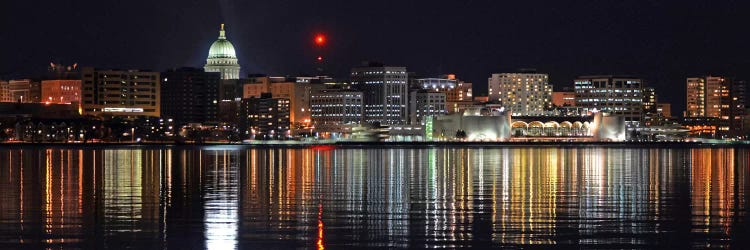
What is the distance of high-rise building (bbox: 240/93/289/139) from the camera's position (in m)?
180

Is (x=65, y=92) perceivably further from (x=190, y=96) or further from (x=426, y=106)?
(x=426, y=106)

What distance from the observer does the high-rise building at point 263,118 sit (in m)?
180

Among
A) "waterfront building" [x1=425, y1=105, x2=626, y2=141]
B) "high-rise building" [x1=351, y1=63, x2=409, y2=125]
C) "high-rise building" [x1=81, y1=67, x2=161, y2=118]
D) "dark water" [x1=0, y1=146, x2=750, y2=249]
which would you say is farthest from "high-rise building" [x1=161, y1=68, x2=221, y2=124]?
"dark water" [x1=0, y1=146, x2=750, y2=249]

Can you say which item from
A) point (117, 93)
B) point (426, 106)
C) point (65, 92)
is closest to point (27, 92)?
point (65, 92)

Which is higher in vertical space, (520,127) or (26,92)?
(26,92)

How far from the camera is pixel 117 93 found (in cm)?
18400

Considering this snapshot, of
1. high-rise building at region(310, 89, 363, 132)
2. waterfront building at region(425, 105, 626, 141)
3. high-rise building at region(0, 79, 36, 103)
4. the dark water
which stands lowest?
the dark water

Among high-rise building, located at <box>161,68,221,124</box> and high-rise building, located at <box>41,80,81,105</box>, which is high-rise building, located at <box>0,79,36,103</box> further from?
high-rise building, located at <box>161,68,221,124</box>

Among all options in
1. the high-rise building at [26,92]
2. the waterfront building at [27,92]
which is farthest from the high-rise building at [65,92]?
the high-rise building at [26,92]

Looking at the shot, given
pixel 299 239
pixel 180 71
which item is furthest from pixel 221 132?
pixel 299 239

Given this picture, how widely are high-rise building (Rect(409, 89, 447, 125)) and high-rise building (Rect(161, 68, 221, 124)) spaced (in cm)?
3277

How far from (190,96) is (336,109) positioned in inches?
956

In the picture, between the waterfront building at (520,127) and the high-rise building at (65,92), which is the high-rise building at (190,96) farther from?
the waterfront building at (520,127)

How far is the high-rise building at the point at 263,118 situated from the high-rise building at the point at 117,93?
14.9 metres
